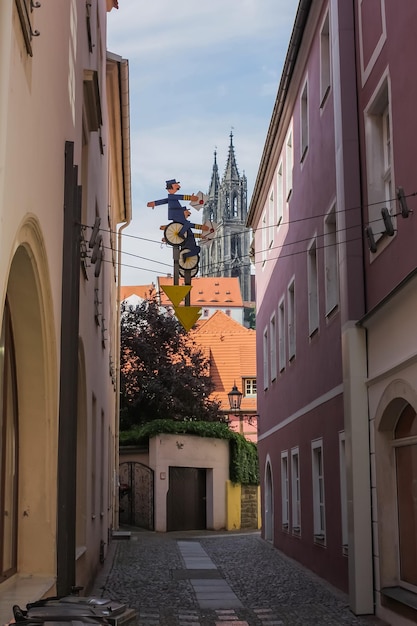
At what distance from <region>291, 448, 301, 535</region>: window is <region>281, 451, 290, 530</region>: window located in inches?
43.3

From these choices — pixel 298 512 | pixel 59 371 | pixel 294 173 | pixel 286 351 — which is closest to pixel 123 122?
pixel 294 173

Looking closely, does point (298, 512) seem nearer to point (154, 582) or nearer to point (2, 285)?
point (154, 582)

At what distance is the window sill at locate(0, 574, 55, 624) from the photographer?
664cm

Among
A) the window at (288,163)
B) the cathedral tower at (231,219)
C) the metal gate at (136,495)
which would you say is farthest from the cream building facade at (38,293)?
the cathedral tower at (231,219)

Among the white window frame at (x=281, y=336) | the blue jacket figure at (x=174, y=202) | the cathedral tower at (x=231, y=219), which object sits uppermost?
the cathedral tower at (x=231, y=219)

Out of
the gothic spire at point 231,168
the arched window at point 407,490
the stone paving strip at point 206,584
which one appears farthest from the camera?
the gothic spire at point 231,168

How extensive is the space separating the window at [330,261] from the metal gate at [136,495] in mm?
16753

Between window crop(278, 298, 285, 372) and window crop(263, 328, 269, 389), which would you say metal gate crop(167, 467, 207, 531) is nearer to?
window crop(263, 328, 269, 389)

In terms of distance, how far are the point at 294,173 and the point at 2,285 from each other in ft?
47.5

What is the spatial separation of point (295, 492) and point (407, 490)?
910 centimetres

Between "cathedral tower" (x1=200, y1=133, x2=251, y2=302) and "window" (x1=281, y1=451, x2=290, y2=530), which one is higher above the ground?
"cathedral tower" (x1=200, y1=133, x2=251, y2=302)

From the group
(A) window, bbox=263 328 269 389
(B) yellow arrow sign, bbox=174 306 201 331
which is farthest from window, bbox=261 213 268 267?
(B) yellow arrow sign, bbox=174 306 201 331

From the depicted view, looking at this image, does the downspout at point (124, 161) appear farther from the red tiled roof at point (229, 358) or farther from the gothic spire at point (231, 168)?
the gothic spire at point (231, 168)

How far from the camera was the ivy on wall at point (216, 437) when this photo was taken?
31.3m
